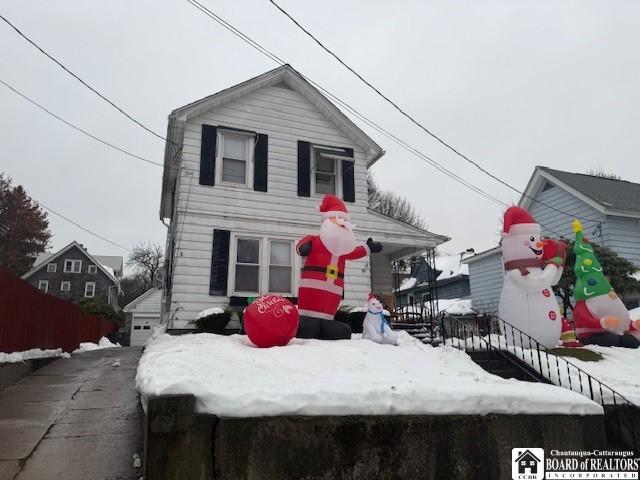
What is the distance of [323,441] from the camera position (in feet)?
11.3

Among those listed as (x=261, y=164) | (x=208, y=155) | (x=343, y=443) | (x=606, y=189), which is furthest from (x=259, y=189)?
(x=606, y=189)

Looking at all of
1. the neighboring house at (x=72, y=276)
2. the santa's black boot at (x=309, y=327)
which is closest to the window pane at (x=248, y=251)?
the santa's black boot at (x=309, y=327)

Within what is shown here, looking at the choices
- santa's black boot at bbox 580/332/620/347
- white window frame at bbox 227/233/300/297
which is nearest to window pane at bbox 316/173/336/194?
white window frame at bbox 227/233/300/297

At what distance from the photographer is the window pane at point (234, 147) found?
36.8 feet

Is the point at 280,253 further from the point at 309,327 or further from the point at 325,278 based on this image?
the point at 309,327

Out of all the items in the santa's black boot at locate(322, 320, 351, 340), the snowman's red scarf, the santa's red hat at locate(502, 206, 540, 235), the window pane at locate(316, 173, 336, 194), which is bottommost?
the santa's black boot at locate(322, 320, 351, 340)

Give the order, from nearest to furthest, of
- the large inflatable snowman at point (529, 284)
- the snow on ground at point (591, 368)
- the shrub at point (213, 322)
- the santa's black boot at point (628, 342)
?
1. the snow on ground at point (591, 368)
2. the large inflatable snowman at point (529, 284)
3. the shrub at point (213, 322)
4. the santa's black boot at point (628, 342)

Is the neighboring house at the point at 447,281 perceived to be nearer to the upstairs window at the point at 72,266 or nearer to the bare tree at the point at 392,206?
the bare tree at the point at 392,206

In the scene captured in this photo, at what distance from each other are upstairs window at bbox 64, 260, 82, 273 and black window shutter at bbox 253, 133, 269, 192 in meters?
37.1

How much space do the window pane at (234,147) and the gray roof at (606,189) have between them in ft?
38.4

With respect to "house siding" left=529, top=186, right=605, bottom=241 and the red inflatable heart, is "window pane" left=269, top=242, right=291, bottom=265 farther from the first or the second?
"house siding" left=529, top=186, right=605, bottom=241

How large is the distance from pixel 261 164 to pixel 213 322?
4.28 meters

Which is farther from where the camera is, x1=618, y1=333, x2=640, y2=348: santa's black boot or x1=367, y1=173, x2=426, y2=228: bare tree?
x1=367, y1=173, x2=426, y2=228: bare tree

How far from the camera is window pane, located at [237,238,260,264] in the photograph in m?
10.6
